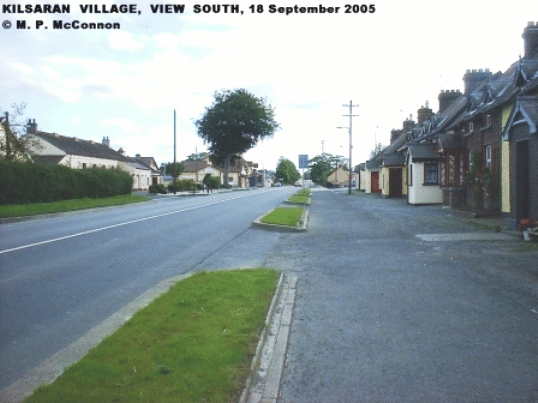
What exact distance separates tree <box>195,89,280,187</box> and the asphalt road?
63.1 meters

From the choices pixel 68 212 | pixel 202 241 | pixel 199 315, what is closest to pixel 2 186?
pixel 68 212

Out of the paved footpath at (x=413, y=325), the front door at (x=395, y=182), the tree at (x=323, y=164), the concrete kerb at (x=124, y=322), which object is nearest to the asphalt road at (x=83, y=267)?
the concrete kerb at (x=124, y=322)

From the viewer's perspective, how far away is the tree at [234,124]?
80.2 meters

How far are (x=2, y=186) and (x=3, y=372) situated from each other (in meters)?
25.3

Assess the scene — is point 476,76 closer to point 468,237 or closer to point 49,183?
point 468,237

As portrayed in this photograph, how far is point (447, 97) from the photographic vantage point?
36906mm

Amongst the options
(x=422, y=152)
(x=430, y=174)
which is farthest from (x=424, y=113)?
(x=430, y=174)

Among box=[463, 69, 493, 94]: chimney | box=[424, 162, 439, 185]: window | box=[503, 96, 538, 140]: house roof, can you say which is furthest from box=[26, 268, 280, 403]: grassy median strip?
box=[463, 69, 493, 94]: chimney

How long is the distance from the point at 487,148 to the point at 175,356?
21020mm

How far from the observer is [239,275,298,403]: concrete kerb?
156 inches

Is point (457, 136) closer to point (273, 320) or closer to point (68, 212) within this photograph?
point (68, 212)

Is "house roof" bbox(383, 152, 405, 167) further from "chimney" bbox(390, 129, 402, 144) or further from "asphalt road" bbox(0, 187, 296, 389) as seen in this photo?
"asphalt road" bbox(0, 187, 296, 389)

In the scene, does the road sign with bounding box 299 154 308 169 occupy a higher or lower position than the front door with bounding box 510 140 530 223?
higher

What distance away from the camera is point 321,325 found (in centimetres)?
585
